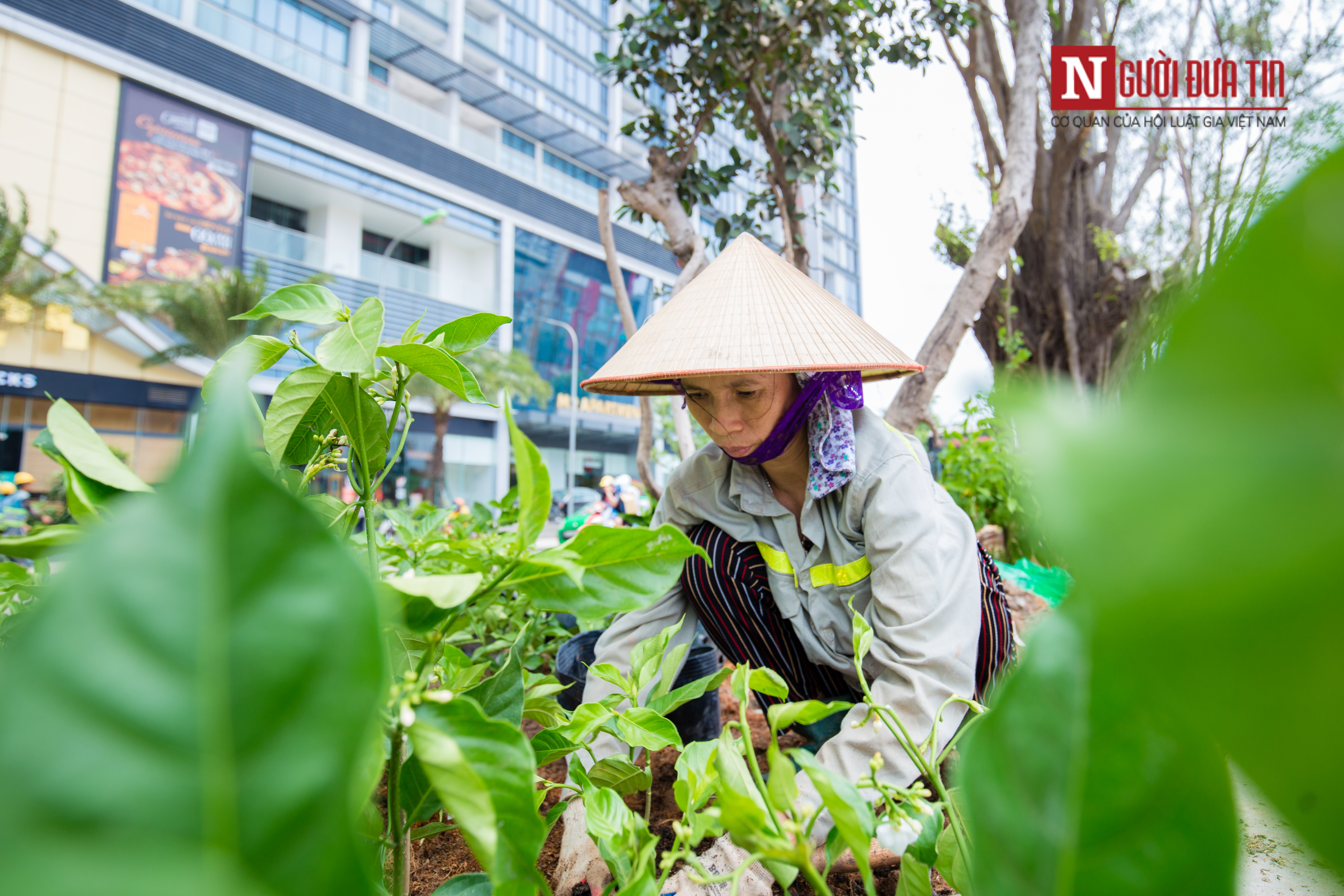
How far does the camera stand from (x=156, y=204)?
916 centimetres

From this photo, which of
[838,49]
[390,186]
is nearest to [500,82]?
[390,186]

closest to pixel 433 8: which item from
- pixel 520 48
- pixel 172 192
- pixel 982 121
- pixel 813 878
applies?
pixel 520 48

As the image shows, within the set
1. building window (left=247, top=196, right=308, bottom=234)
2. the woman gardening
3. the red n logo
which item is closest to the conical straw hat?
the woman gardening

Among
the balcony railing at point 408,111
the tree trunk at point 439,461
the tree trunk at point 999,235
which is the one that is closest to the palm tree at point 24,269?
the tree trunk at point 439,461

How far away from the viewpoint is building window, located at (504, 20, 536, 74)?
50.2 feet

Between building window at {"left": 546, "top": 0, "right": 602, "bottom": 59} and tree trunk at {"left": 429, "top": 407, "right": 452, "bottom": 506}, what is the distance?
34.8 ft

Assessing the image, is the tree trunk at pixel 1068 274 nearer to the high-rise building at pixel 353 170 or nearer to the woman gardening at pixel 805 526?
the high-rise building at pixel 353 170

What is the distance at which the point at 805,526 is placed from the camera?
3.59 ft

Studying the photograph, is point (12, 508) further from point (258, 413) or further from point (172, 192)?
point (172, 192)

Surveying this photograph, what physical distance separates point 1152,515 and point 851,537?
1012 millimetres

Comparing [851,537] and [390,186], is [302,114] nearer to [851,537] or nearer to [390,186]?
[390,186]

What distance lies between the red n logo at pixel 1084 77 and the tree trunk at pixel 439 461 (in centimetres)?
862

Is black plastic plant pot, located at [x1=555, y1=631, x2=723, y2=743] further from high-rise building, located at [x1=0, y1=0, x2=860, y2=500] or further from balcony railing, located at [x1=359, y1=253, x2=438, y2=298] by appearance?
balcony railing, located at [x1=359, y1=253, x2=438, y2=298]

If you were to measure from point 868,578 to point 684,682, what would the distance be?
17.3 inches
